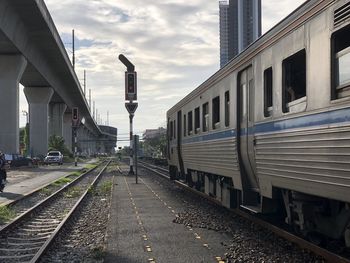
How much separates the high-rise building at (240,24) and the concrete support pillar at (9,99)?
77.5 ft

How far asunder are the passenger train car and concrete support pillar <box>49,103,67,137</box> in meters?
74.3

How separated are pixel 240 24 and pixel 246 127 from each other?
34.7 ft

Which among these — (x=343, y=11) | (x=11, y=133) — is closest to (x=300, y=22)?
(x=343, y=11)

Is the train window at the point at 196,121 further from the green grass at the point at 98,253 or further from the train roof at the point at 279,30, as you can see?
the green grass at the point at 98,253

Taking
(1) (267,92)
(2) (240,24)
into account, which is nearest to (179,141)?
(2) (240,24)

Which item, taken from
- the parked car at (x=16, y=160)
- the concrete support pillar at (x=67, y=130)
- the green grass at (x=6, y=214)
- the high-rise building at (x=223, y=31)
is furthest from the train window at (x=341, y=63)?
the concrete support pillar at (x=67, y=130)

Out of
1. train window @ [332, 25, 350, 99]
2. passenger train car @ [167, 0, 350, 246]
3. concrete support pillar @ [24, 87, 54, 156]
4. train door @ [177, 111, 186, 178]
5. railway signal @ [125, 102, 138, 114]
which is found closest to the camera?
train window @ [332, 25, 350, 99]

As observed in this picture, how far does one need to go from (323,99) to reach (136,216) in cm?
759

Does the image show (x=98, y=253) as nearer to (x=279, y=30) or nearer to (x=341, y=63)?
(x=279, y=30)

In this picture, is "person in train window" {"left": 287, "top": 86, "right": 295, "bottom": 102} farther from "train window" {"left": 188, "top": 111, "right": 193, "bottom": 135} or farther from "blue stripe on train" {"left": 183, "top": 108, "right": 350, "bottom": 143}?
"train window" {"left": 188, "top": 111, "right": 193, "bottom": 135}

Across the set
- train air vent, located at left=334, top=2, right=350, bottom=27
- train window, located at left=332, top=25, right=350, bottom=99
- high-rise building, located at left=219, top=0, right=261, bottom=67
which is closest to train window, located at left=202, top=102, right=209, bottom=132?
high-rise building, located at left=219, top=0, right=261, bottom=67

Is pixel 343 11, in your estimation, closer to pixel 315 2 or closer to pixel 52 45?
pixel 315 2

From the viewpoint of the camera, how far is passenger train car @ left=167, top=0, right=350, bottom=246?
251 inches

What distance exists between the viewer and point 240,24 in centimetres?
2005
